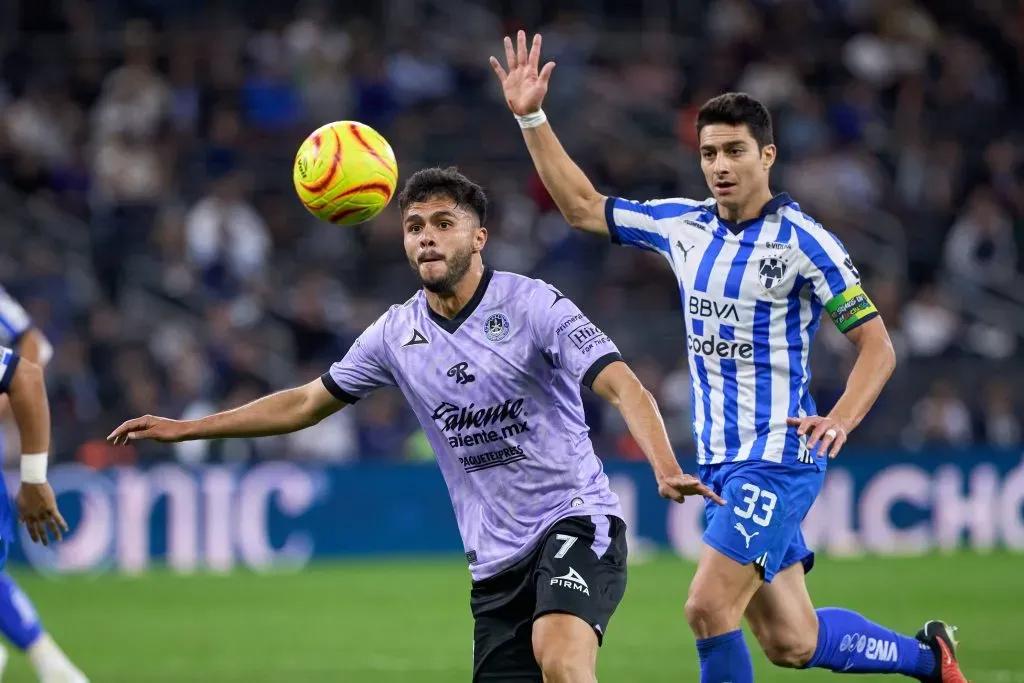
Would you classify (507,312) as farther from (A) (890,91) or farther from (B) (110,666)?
→ (A) (890,91)

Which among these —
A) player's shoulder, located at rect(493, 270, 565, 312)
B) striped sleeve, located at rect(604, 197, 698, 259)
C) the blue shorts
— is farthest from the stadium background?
player's shoulder, located at rect(493, 270, 565, 312)

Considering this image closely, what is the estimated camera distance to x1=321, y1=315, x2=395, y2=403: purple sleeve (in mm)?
6277

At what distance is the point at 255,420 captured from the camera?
6262 millimetres

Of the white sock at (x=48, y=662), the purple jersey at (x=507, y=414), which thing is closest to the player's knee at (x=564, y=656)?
the purple jersey at (x=507, y=414)

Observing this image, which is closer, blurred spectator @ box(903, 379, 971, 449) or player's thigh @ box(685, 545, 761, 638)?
player's thigh @ box(685, 545, 761, 638)

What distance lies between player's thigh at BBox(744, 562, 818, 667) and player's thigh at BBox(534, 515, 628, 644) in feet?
3.43

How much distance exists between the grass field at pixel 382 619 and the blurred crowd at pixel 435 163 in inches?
85.4

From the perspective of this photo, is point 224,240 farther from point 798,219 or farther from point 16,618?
point 798,219

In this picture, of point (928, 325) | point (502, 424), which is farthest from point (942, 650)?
point (928, 325)

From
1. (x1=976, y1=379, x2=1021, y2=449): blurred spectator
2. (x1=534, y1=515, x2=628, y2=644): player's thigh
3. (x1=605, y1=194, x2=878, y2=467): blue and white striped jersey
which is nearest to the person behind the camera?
(x1=534, y1=515, x2=628, y2=644): player's thigh

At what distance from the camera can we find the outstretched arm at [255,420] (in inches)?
241

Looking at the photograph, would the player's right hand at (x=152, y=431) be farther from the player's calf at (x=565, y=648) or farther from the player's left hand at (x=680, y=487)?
the player's left hand at (x=680, y=487)

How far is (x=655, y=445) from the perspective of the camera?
5309mm

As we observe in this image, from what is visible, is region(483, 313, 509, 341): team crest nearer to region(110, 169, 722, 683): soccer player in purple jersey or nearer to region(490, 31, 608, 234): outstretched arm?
region(110, 169, 722, 683): soccer player in purple jersey
